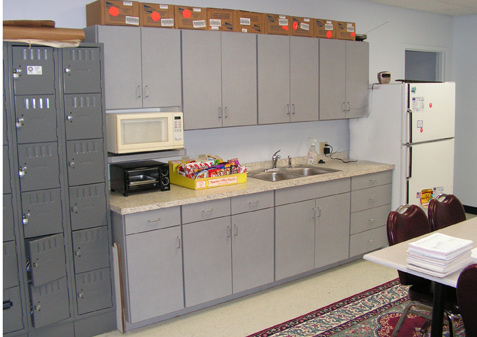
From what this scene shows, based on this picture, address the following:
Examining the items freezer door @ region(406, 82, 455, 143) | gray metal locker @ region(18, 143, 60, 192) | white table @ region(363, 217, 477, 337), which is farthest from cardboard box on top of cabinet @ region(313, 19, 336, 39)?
gray metal locker @ region(18, 143, 60, 192)

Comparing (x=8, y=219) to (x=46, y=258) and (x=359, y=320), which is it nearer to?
(x=46, y=258)

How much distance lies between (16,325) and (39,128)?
122cm

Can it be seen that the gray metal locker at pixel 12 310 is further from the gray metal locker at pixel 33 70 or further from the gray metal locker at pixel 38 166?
the gray metal locker at pixel 33 70

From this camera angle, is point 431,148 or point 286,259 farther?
point 431,148

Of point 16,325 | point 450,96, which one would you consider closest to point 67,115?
point 16,325

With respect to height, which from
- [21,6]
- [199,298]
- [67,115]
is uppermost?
[21,6]

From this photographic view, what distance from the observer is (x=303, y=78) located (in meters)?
4.34

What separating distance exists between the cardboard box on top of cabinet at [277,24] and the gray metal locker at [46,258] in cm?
239

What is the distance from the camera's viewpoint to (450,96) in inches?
199

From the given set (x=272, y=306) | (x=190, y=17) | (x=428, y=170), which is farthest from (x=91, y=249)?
(x=428, y=170)

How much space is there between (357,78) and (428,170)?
1.20 m

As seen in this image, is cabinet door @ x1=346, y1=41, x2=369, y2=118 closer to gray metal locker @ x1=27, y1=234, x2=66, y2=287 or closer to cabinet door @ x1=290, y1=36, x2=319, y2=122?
cabinet door @ x1=290, y1=36, x2=319, y2=122

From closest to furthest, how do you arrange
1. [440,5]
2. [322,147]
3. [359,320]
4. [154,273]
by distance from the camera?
[154,273] → [359,320] → [322,147] → [440,5]

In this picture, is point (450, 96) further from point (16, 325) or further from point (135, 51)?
point (16, 325)
